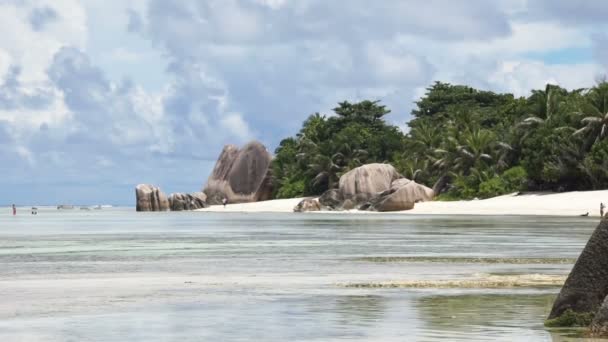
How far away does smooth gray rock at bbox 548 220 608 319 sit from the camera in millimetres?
14125

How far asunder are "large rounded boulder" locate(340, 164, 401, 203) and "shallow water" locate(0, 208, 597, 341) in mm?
63668

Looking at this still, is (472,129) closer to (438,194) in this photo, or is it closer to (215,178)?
(438,194)

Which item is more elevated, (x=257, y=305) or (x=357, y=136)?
(x=357, y=136)

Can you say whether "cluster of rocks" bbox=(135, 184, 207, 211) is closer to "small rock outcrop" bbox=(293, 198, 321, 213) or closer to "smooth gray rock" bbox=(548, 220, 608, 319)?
"small rock outcrop" bbox=(293, 198, 321, 213)

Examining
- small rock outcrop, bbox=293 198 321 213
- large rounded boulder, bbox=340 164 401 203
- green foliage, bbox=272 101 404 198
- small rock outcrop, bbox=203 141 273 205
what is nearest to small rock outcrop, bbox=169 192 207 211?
small rock outcrop, bbox=203 141 273 205

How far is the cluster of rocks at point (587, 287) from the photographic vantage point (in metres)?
14.1

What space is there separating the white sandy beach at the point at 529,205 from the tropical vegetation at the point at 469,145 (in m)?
2.50

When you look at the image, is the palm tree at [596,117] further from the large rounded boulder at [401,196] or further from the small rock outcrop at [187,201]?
the small rock outcrop at [187,201]

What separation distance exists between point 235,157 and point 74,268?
10781 cm

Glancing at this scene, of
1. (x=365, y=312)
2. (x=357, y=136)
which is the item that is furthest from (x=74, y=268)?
(x=357, y=136)

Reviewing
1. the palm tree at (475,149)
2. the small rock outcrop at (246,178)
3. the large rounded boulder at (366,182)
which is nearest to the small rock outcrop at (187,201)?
the small rock outcrop at (246,178)

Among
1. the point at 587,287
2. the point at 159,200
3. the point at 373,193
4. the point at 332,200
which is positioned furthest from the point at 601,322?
the point at 159,200

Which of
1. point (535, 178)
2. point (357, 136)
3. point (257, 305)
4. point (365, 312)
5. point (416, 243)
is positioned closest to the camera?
point (365, 312)

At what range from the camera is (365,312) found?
1644 centimetres
